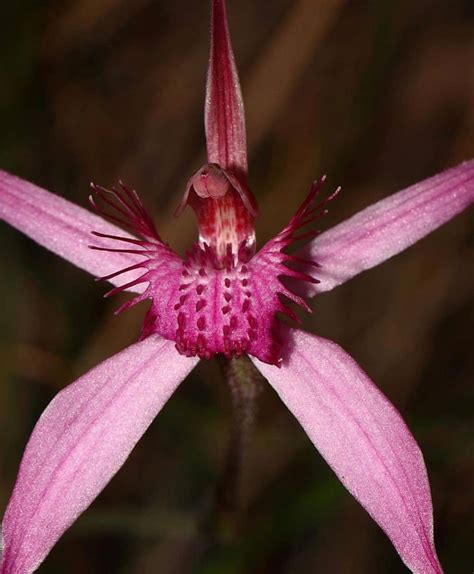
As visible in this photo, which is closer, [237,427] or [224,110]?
[224,110]

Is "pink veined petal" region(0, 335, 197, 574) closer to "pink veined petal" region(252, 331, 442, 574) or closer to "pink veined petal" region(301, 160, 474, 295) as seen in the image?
"pink veined petal" region(252, 331, 442, 574)

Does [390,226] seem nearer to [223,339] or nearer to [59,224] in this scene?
[223,339]

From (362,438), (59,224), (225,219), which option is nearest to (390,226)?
(225,219)

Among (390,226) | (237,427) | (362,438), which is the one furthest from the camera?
(237,427)

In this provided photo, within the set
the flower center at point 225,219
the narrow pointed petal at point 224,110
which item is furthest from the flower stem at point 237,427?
the narrow pointed petal at point 224,110

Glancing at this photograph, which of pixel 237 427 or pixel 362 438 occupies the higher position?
pixel 237 427

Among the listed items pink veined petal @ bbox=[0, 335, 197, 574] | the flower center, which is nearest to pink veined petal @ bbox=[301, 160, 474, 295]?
the flower center
